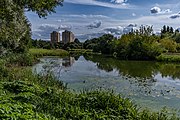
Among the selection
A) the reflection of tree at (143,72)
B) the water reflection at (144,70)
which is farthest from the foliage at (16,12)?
the water reflection at (144,70)

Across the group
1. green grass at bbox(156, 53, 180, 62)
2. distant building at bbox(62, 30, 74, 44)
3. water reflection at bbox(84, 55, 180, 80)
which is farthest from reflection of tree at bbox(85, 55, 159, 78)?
distant building at bbox(62, 30, 74, 44)

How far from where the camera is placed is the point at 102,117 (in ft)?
22.1

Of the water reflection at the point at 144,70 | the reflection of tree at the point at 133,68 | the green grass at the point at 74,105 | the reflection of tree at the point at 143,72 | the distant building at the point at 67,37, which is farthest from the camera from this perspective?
the distant building at the point at 67,37

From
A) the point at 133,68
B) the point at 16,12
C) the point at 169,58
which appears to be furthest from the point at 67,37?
the point at 16,12

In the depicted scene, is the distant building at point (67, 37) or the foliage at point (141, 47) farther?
the distant building at point (67, 37)

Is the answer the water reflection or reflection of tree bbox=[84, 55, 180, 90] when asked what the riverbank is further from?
the water reflection

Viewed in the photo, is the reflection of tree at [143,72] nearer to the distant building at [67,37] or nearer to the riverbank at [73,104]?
the riverbank at [73,104]

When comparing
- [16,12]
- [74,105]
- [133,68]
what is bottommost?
[133,68]

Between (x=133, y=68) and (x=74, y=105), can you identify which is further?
(x=133, y=68)

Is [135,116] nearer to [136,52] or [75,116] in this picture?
[75,116]

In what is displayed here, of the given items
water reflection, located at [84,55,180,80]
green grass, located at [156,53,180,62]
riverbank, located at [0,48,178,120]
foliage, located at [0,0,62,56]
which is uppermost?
foliage, located at [0,0,62,56]

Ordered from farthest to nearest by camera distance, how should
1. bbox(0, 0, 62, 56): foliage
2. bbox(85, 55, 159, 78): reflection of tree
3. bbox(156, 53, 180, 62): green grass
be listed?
1. bbox(156, 53, 180, 62): green grass
2. bbox(85, 55, 159, 78): reflection of tree
3. bbox(0, 0, 62, 56): foliage

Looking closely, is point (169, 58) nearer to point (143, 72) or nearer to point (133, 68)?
point (133, 68)

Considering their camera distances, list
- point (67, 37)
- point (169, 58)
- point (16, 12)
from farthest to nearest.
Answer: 1. point (67, 37)
2. point (169, 58)
3. point (16, 12)
